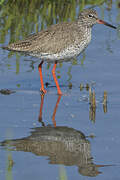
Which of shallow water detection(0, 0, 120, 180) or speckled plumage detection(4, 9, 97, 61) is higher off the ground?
speckled plumage detection(4, 9, 97, 61)

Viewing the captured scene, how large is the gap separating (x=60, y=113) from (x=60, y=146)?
1512 mm

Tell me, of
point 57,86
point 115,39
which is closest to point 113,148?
point 57,86

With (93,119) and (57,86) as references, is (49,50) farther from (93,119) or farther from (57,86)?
(93,119)

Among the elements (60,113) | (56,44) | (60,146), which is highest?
(56,44)

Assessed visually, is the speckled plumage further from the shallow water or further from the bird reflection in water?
the bird reflection in water

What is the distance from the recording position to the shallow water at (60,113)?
301 inches

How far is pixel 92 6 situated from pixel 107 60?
4108mm

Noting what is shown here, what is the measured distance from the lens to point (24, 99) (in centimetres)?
1043

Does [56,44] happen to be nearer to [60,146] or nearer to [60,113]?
[60,113]

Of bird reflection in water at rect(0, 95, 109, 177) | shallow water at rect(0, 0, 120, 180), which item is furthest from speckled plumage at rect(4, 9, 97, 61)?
bird reflection in water at rect(0, 95, 109, 177)

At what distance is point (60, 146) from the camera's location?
8281mm

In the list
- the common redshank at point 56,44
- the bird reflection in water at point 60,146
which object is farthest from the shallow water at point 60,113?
the common redshank at point 56,44

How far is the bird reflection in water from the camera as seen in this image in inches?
304

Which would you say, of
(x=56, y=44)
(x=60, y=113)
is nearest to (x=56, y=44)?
(x=56, y=44)
